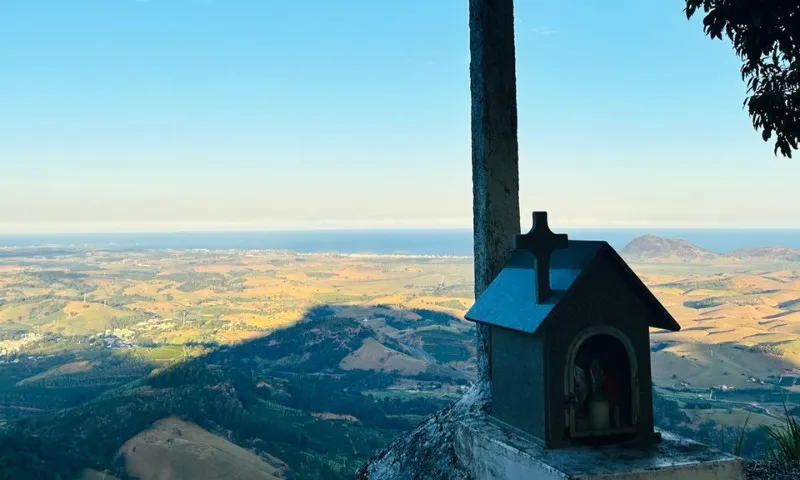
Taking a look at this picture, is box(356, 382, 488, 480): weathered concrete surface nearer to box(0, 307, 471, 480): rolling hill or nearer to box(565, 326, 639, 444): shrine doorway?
box(565, 326, 639, 444): shrine doorway

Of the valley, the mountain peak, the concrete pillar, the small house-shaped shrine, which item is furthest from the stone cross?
the mountain peak

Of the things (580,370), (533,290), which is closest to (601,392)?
(580,370)

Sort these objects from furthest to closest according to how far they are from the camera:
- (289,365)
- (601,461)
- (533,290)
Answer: (289,365)
(533,290)
(601,461)

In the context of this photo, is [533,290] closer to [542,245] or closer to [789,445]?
[542,245]

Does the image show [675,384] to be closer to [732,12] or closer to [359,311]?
[732,12]

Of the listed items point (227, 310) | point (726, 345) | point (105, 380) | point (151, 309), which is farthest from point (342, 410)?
point (151, 309)

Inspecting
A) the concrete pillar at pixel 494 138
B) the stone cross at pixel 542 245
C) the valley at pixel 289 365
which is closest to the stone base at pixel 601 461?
the stone cross at pixel 542 245
